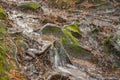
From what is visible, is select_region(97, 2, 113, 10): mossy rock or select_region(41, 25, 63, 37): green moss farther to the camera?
select_region(97, 2, 113, 10): mossy rock

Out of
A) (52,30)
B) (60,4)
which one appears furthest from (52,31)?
(60,4)

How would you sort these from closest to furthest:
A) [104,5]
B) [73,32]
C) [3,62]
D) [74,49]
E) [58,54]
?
1. [3,62]
2. [58,54]
3. [74,49]
4. [73,32]
5. [104,5]

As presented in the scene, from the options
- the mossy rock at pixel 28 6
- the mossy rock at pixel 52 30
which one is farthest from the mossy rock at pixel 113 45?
the mossy rock at pixel 28 6

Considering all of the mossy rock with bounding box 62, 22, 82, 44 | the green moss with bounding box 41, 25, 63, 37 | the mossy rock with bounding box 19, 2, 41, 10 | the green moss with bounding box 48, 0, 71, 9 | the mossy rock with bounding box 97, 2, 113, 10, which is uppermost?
the mossy rock with bounding box 19, 2, 41, 10

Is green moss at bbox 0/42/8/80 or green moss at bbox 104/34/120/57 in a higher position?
green moss at bbox 0/42/8/80

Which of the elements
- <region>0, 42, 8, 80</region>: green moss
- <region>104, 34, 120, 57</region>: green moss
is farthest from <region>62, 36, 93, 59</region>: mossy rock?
<region>0, 42, 8, 80</region>: green moss

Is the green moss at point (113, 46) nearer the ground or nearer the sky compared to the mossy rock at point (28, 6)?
nearer the ground

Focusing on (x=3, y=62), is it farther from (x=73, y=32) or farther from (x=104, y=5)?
(x=104, y=5)

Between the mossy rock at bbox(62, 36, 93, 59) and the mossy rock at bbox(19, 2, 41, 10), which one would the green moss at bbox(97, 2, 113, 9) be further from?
the mossy rock at bbox(62, 36, 93, 59)

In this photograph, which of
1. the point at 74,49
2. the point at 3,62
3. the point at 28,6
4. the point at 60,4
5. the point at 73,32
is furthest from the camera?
the point at 60,4

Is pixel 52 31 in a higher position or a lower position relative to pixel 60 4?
lower

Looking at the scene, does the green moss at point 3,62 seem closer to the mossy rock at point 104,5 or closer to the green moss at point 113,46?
the green moss at point 113,46

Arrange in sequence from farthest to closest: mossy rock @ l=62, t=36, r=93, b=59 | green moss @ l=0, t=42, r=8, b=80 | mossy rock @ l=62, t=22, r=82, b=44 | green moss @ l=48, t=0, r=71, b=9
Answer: green moss @ l=48, t=0, r=71, b=9 → mossy rock @ l=62, t=22, r=82, b=44 → mossy rock @ l=62, t=36, r=93, b=59 → green moss @ l=0, t=42, r=8, b=80

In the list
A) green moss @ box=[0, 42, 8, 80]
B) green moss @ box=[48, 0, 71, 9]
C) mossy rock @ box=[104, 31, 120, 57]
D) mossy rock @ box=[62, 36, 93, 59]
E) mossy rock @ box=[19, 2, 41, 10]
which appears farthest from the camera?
green moss @ box=[48, 0, 71, 9]
